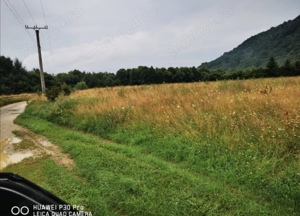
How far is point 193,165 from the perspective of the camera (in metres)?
5.40

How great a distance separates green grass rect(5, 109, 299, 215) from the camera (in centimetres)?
392

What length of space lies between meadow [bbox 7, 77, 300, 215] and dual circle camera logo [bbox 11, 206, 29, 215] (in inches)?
118

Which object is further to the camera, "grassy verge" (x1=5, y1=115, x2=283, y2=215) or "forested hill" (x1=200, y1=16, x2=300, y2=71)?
"forested hill" (x1=200, y1=16, x2=300, y2=71)

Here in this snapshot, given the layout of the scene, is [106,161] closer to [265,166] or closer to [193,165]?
[193,165]

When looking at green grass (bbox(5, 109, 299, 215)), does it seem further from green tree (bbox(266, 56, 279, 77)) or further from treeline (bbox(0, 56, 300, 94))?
treeline (bbox(0, 56, 300, 94))

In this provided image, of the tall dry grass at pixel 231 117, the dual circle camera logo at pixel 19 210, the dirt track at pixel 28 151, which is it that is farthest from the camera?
the dirt track at pixel 28 151

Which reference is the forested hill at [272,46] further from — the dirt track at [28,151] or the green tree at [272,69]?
the dirt track at [28,151]

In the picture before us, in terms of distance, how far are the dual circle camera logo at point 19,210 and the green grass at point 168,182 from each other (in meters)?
2.98

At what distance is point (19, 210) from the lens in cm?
112

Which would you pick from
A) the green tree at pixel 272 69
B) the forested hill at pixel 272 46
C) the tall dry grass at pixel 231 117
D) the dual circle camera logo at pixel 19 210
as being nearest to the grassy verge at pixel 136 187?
the tall dry grass at pixel 231 117

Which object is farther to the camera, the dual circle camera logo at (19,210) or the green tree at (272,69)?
the green tree at (272,69)

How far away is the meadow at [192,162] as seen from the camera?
403 centimetres

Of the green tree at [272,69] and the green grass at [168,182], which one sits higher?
the green tree at [272,69]

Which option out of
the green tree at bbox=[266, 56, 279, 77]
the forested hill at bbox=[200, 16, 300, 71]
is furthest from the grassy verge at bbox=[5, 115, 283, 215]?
the forested hill at bbox=[200, 16, 300, 71]
